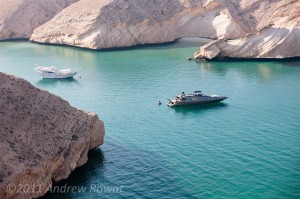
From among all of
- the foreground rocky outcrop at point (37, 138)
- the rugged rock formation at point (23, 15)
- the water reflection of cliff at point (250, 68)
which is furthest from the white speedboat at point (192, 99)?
the rugged rock formation at point (23, 15)

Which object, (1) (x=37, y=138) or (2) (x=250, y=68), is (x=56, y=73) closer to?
(2) (x=250, y=68)

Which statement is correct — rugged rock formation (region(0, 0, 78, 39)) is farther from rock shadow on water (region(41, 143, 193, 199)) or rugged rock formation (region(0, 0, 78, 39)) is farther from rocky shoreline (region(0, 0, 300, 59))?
rock shadow on water (region(41, 143, 193, 199))

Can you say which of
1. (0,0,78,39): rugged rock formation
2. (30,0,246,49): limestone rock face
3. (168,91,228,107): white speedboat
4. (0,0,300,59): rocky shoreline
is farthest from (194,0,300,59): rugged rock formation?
(0,0,78,39): rugged rock formation

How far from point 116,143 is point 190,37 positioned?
8276 centimetres

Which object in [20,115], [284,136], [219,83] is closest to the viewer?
[20,115]

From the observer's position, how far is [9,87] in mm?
41281

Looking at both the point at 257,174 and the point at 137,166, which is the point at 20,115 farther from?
the point at 257,174

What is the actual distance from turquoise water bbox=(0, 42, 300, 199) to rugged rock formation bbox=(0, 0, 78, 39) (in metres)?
45.4

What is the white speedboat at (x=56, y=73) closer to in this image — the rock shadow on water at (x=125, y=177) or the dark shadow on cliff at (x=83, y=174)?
the dark shadow on cliff at (x=83, y=174)

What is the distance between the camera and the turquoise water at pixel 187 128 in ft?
127

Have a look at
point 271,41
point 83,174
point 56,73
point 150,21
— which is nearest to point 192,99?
point 83,174

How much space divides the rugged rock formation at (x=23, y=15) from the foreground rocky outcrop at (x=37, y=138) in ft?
348

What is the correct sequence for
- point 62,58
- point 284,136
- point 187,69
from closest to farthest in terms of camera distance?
point 284,136
point 187,69
point 62,58

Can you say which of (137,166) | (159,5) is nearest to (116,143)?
(137,166)
